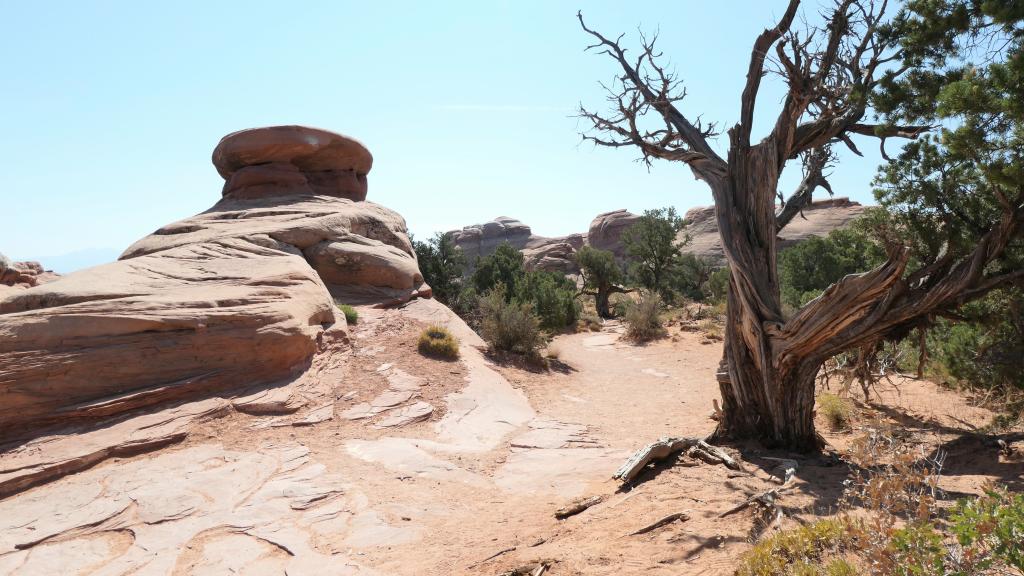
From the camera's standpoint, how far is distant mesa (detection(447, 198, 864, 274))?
42.3 metres

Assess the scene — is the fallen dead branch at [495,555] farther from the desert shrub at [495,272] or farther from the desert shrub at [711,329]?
the desert shrub at [711,329]

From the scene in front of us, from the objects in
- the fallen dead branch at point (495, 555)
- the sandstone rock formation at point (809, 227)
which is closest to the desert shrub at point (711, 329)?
the fallen dead branch at point (495, 555)

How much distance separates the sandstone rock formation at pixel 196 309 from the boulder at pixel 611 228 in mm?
39293

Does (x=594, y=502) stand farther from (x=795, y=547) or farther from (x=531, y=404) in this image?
(x=531, y=404)

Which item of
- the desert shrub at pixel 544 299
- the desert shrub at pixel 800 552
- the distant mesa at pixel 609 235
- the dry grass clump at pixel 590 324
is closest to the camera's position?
the desert shrub at pixel 800 552

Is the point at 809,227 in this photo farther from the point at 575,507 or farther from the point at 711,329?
the point at 575,507

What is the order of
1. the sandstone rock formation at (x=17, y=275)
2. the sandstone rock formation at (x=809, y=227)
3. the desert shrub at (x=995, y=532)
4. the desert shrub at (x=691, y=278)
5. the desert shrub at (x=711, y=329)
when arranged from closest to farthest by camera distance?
the desert shrub at (x=995, y=532) → the desert shrub at (x=711, y=329) → the sandstone rock formation at (x=17, y=275) → the desert shrub at (x=691, y=278) → the sandstone rock formation at (x=809, y=227)

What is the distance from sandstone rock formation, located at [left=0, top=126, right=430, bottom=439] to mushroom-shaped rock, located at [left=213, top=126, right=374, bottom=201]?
0.93m

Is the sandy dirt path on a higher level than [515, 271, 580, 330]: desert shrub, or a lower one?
lower

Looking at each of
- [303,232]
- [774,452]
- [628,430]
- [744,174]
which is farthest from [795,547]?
[303,232]

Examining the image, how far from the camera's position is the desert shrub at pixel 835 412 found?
841cm

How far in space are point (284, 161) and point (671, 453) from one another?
1451cm

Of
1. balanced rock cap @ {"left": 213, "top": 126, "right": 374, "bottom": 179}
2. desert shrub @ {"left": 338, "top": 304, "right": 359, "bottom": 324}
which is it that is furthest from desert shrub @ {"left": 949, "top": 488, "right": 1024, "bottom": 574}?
balanced rock cap @ {"left": 213, "top": 126, "right": 374, "bottom": 179}

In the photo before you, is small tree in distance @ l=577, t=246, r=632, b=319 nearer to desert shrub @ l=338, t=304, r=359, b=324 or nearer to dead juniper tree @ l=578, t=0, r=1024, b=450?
desert shrub @ l=338, t=304, r=359, b=324
